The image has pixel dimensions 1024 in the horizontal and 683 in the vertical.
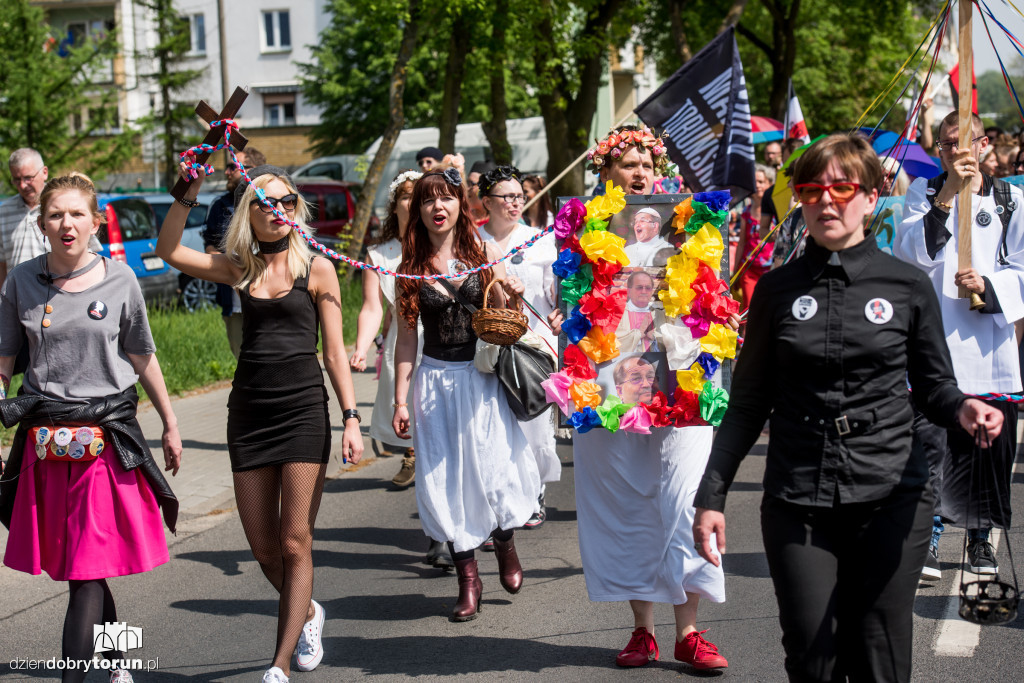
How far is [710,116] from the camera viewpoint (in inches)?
345

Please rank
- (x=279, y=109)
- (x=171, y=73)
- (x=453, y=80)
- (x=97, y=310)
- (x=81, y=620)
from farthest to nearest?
(x=279, y=109) < (x=171, y=73) < (x=453, y=80) < (x=97, y=310) < (x=81, y=620)

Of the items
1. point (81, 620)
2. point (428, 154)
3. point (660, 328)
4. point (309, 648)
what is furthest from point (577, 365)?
point (428, 154)

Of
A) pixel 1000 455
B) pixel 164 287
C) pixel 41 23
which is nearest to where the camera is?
pixel 1000 455

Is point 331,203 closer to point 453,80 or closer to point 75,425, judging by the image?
point 453,80

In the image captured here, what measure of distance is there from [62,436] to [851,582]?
2.87 metres

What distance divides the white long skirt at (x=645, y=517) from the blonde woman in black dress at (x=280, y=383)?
1028 millimetres

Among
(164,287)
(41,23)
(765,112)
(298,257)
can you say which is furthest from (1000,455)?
(765,112)

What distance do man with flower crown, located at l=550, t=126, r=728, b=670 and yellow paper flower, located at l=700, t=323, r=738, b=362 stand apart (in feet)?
0.94

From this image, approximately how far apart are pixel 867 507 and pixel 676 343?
1.60 metres

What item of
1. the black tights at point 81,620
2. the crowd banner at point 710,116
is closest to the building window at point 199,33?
the crowd banner at point 710,116

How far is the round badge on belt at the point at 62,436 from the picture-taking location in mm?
4219

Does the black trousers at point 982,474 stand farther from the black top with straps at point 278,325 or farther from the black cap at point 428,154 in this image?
the black cap at point 428,154

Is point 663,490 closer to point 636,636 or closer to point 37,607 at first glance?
point 636,636

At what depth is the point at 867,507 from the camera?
3098mm
